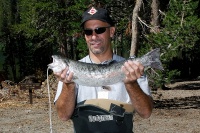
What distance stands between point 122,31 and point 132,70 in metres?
→ 15.1

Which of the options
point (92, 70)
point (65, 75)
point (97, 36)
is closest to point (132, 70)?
point (92, 70)

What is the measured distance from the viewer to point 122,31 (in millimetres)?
18609

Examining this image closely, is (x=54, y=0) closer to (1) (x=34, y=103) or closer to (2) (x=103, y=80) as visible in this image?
(1) (x=34, y=103)

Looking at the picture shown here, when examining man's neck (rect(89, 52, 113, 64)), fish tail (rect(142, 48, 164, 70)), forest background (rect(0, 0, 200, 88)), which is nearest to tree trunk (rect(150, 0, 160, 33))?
forest background (rect(0, 0, 200, 88))

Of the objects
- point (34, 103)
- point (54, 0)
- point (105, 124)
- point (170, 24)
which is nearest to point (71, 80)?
point (105, 124)

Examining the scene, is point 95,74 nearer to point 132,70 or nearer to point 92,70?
point 92,70

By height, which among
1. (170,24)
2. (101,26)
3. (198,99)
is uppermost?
(170,24)

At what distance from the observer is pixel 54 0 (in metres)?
29.2

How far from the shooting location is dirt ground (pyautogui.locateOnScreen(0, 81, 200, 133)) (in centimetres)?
1332

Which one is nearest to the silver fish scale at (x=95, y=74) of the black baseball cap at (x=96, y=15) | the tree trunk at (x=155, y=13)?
the black baseball cap at (x=96, y=15)

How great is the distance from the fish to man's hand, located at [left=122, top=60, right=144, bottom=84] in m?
0.05

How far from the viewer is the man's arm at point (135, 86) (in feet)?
11.9

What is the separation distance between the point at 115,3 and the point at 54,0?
11586mm

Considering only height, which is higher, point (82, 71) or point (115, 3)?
point (115, 3)
